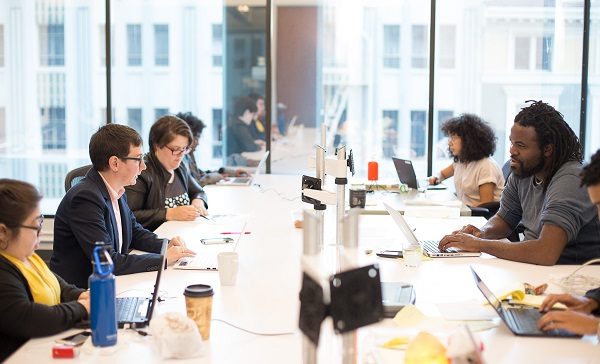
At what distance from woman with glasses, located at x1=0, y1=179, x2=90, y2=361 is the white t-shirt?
3.44 meters

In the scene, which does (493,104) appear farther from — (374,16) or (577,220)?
(577,220)

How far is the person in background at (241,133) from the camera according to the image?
659 centimetres

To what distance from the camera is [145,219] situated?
12.9 feet

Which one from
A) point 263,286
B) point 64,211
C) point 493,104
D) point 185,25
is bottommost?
point 263,286

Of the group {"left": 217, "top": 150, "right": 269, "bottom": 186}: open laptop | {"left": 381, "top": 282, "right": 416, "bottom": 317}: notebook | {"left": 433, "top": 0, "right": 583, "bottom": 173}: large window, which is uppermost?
{"left": 433, "top": 0, "right": 583, "bottom": 173}: large window

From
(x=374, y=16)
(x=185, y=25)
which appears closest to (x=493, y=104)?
(x=374, y=16)

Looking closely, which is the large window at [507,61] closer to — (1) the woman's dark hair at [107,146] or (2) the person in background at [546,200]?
(2) the person in background at [546,200]

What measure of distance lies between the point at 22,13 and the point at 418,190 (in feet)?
11.9

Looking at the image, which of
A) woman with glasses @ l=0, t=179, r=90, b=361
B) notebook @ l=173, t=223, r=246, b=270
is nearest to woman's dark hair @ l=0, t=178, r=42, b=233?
woman with glasses @ l=0, t=179, r=90, b=361

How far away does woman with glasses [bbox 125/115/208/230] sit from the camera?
3.97 meters

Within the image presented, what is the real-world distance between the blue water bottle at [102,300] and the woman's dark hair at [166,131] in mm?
2088

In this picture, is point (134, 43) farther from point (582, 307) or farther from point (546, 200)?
point (582, 307)

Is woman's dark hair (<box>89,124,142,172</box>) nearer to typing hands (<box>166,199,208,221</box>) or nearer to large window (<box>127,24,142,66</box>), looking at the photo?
typing hands (<box>166,199,208,221</box>)

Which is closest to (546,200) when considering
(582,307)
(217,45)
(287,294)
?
(582,307)
